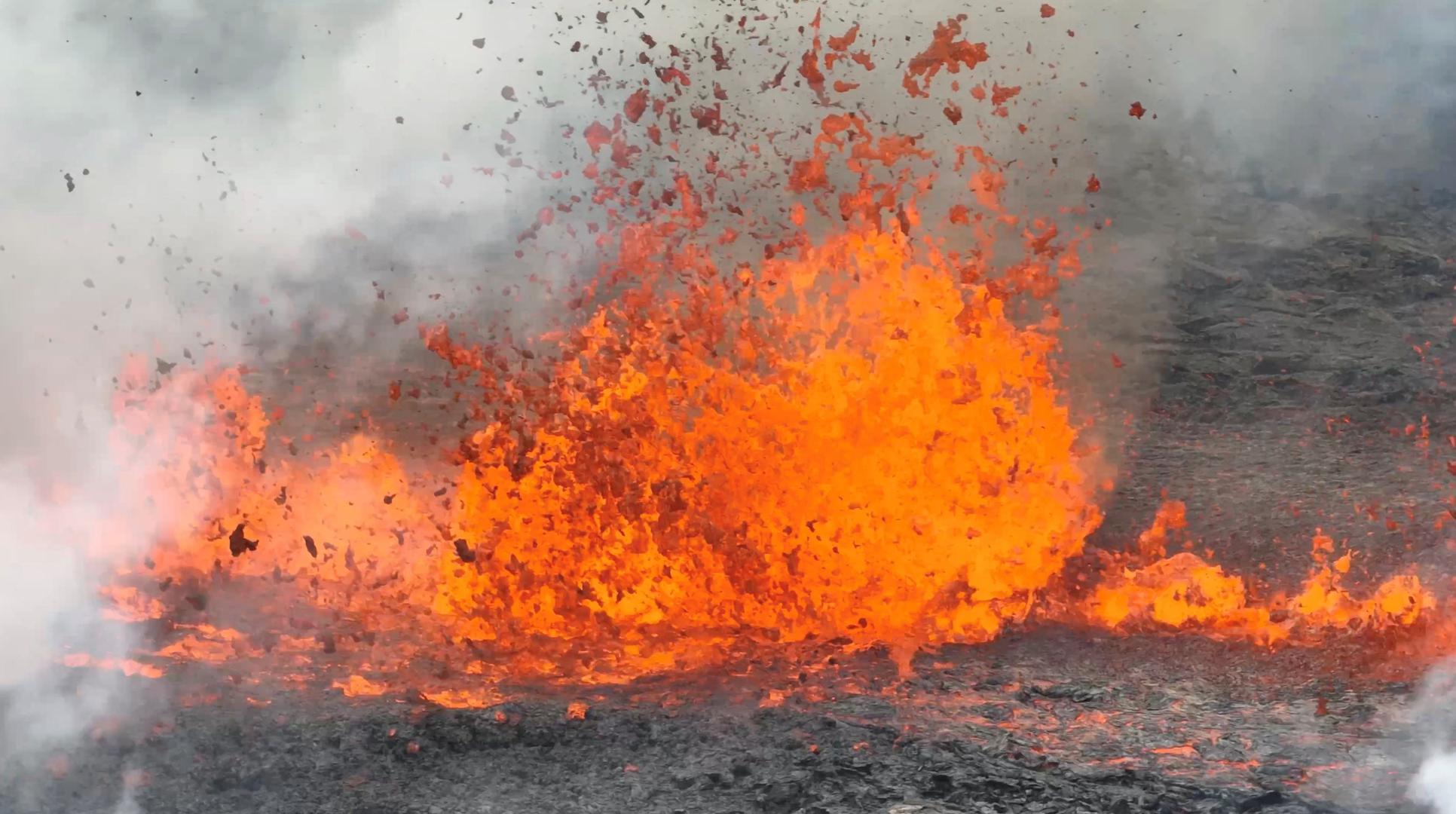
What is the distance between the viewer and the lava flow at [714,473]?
5062 millimetres

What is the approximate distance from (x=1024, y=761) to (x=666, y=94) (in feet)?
12.7

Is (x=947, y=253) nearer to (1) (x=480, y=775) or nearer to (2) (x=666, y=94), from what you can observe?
(2) (x=666, y=94)

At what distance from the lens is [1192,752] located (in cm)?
404

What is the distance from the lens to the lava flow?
5062 mm

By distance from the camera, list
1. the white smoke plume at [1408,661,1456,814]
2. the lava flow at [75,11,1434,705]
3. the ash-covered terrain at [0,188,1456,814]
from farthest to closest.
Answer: the lava flow at [75,11,1434,705], the ash-covered terrain at [0,188,1456,814], the white smoke plume at [1408,661,1456,814]

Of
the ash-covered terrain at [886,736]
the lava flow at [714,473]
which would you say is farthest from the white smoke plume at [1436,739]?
the lava flow at [714,473]

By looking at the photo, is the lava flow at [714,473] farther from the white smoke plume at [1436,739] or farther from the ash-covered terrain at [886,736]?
the white smoke plume at [1436,739]

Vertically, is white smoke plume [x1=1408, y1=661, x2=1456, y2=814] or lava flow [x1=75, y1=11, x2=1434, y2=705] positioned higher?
lava flow [x1=75, y1=11, x2=1434, y2=705]

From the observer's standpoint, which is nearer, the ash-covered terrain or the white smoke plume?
the white smoke plume

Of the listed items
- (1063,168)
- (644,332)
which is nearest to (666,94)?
(644,332)

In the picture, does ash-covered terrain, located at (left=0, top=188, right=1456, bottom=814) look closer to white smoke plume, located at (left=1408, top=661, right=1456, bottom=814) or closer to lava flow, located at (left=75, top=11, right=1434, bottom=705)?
white smoke plume, located at (left=1408, top=661, right=1456, bottom=814)

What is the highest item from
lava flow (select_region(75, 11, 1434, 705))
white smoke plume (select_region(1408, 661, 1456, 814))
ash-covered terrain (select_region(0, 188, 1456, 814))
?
lava flow (select_region(75, 11, 1434, 705))

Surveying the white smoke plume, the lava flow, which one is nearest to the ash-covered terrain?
the white smoke plume

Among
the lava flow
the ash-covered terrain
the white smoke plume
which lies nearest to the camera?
the white smoke plume
